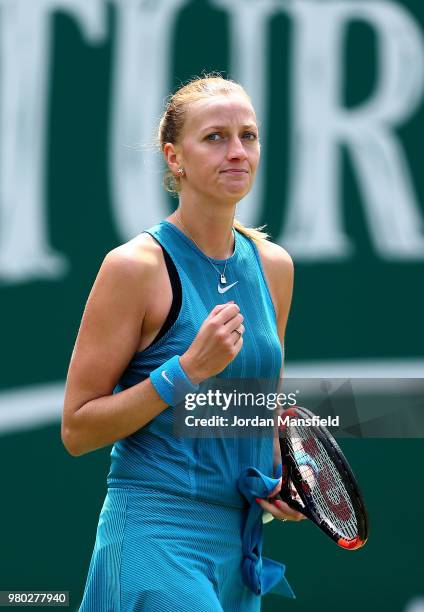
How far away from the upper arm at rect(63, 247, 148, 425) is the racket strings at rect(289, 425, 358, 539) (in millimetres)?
465

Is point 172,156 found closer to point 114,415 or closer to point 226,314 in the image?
point 226,314

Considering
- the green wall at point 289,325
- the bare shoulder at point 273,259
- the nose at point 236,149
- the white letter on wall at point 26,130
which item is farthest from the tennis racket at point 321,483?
the white letter on wall at point 26,130

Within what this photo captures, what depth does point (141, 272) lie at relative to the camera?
2.65 meters

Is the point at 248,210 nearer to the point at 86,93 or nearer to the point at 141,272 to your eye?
the point at 86,93

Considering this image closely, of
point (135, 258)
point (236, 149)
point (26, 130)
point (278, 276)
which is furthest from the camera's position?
point (26, 130)

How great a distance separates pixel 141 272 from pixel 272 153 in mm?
2193

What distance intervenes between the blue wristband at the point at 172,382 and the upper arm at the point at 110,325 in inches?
4.4

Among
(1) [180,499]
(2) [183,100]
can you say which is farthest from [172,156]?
(1) [180,499]

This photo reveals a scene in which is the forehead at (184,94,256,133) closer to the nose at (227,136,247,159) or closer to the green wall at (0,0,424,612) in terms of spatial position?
the nose at (227,136,247,159)

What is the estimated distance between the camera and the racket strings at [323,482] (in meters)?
2.84

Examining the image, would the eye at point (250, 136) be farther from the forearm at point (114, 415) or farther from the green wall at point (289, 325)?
the green wall at point (289, 325)

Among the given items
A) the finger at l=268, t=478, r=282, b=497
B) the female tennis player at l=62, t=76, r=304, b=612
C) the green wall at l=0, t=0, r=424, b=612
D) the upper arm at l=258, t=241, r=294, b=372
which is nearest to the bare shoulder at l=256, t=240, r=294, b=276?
the upper arm at l=258, t=241, r=294, b=372

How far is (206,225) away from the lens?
9.41 ft

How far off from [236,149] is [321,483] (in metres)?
0.79
